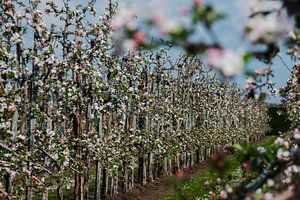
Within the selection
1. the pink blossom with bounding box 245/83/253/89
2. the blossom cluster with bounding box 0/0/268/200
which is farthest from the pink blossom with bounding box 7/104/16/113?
the pink blossom with bounding box 245/83/253/89

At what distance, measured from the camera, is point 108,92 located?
47.8 ft

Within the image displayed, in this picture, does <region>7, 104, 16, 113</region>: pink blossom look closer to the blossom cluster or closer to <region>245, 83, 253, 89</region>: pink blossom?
the blossom cluster

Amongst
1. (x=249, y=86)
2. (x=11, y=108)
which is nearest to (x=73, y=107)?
(x=11, y=108)

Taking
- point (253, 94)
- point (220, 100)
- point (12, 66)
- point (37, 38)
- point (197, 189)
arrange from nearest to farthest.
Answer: point (253, 94) < point (12, 66) < point (37, 38) < point (197, 189) < point (220, 100)

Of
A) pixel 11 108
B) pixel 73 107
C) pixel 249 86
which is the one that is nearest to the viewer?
pixel 249 86

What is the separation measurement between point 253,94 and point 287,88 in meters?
7.99

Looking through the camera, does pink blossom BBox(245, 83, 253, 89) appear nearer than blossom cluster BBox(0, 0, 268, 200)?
Yes

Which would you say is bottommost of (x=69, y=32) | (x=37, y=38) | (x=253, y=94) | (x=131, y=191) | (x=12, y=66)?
(x=131, y=191)

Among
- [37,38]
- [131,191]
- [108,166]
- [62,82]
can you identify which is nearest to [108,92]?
[108,166]

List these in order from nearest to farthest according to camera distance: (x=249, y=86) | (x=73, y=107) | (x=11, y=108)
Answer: (x=249, y=86) → (x=11, y=108) → (x=73, y=107)

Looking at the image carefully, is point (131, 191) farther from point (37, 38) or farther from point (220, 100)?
point (220, 100)

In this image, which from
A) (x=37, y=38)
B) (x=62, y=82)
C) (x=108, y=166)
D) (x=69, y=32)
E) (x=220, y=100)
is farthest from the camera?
(x=220, y=100)

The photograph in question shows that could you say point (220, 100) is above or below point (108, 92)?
above

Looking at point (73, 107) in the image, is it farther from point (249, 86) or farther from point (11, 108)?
point (249, 86)
